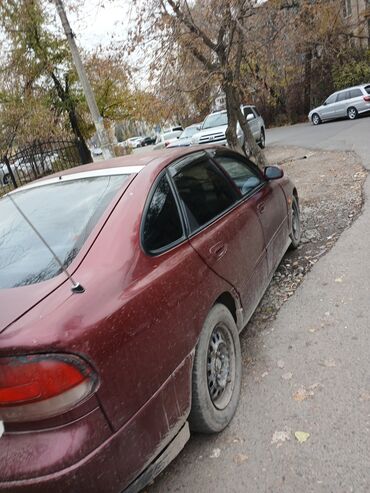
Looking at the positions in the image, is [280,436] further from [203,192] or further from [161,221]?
[203,192]

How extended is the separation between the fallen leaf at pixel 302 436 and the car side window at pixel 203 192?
1347 millimetres

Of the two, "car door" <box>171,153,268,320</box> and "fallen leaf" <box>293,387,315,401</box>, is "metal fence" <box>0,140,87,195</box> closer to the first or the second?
"car door" <box>171,153,268,320</box>

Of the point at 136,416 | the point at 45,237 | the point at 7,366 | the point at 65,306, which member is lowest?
the point at 136,416

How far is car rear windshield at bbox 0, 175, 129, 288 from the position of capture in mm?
2041

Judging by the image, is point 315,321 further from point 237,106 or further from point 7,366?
point 237,106

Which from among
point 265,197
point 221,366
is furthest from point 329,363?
point 265,197

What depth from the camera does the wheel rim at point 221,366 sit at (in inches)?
102

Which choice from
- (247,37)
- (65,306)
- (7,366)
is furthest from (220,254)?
(247,37)

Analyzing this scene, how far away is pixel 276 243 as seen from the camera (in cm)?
411

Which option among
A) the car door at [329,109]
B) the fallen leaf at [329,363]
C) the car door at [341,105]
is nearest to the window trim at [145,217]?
the fallen leaf at [329,363]

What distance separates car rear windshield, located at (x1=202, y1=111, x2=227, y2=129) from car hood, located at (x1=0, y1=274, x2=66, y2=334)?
15431 mm

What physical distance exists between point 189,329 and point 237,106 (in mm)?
8963

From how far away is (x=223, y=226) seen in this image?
2.97m

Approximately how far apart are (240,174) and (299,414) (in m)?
2.05
